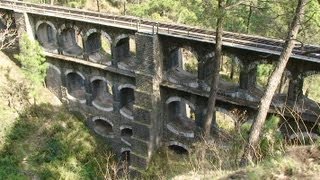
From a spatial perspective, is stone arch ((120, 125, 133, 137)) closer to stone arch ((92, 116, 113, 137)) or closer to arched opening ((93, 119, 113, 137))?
stone arch ((92, 116, 113, 137))

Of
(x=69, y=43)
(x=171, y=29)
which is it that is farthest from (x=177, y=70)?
(x=69, y=43)

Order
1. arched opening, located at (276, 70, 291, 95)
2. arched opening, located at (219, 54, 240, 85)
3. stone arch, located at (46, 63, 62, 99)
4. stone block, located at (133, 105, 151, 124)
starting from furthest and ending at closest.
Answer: arched opening, located at (219, 54, 240, 85) < stone arch, located at (46, 63, 62, 99) < stone block, located at (133, 105, 151, 124) < arched opening, located at (276, 70, 291, 95)

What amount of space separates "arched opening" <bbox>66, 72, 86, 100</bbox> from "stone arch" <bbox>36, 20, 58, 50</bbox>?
2605 mm

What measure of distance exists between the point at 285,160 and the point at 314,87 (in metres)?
28.3

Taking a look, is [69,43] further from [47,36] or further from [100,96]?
[100,96]

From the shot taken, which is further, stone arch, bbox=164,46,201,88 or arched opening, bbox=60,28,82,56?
arched opening, bbox=60,28,82,56

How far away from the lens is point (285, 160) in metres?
9.09

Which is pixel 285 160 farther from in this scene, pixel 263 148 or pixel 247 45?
pixel 247 45

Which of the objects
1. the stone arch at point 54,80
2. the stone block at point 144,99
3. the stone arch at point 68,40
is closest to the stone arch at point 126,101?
the stone block at point 144,99

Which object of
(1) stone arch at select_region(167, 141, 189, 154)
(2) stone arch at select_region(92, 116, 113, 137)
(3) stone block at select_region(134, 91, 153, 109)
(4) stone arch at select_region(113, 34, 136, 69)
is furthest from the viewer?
(2) stone arch at select_region(92, 116, 113, 137)

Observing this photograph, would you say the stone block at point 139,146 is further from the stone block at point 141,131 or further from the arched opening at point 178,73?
the arched opening at point 178,73

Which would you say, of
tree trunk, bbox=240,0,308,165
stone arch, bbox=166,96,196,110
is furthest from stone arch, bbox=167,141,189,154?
tree trunk, bbox=240,0,308,165

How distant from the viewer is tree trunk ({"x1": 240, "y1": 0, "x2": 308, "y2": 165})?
1256cm

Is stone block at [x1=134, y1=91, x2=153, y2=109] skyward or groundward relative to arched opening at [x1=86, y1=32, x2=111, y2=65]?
groundward
